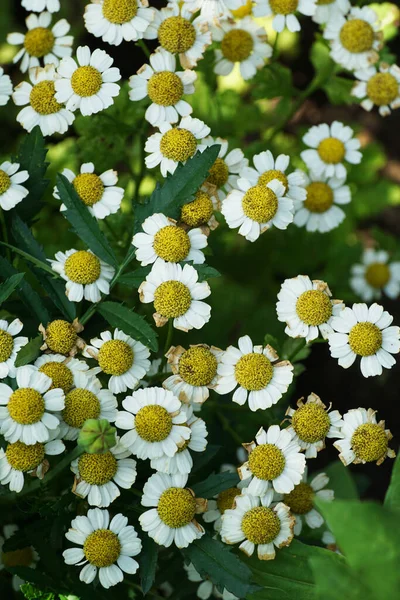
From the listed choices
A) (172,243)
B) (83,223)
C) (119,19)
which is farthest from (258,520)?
(119,19)

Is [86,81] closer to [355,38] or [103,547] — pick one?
[355,38]

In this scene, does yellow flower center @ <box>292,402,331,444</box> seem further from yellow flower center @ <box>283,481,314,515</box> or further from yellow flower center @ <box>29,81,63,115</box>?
yellow flower center @ <box>29,81,63,115</box>

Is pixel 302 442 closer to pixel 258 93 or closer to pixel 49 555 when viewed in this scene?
pixel 49 555

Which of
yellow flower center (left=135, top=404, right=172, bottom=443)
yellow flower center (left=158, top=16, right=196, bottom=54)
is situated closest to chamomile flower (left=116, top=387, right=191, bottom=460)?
yellow flower center (left=135, top=404, right=172, bottom=443)

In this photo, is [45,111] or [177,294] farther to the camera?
[45,111]

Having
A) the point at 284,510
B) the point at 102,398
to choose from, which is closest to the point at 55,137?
the point at 102,398

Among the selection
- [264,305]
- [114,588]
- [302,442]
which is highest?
[302,442]
